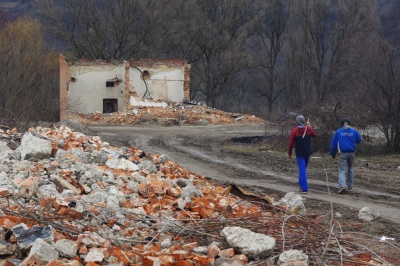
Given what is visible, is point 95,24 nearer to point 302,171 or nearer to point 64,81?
point 64,81

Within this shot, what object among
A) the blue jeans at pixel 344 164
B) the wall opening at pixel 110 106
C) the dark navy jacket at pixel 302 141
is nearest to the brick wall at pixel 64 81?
the wall opening at pixel 110 106

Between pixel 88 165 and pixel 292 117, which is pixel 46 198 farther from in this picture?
pixel 292 117

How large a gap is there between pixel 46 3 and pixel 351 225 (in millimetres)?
40536

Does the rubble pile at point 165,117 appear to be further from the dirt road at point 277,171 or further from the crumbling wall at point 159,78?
the dirt road at point 277,171

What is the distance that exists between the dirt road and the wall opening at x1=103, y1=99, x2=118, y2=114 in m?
10.5

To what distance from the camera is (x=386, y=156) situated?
20156 mm

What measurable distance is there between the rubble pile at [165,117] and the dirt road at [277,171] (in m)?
6.51

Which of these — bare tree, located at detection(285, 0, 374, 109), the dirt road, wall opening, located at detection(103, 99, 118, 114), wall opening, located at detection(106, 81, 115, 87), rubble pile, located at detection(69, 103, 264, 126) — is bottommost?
the dirt road

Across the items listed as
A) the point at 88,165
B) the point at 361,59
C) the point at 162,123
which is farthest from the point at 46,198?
the point at 162,123

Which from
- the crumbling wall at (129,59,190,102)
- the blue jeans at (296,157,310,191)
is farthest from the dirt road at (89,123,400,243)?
the crumbling wall at (129,59,190,102)

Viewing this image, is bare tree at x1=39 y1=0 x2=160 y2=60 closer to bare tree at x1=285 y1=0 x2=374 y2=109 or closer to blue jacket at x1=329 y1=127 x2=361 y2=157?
bare tree at x1=285 y1=0 x2=374 y2=109

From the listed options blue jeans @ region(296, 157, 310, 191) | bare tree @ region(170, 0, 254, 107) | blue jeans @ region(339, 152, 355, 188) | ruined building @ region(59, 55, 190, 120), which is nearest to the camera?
blue jeans @ region(296, 157, 310, 191)

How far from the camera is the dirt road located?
11.1m

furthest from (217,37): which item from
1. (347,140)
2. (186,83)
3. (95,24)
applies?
(347,140)
